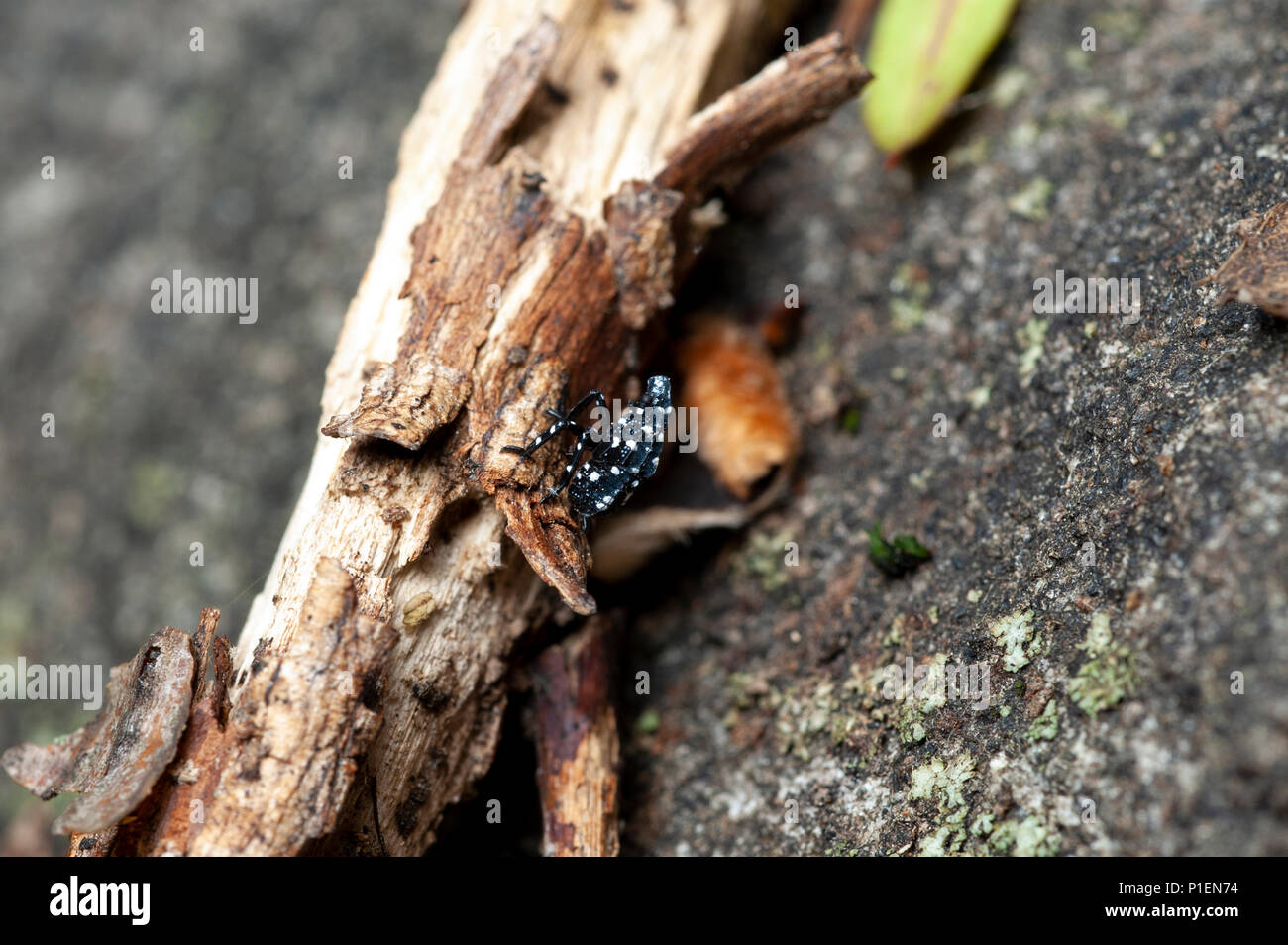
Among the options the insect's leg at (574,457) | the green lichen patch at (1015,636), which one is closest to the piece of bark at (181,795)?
the insect's leg at (574,457)

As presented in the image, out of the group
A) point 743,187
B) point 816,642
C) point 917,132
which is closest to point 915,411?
point 816,642

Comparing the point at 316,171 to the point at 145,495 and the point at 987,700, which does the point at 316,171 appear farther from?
the point at 987,700

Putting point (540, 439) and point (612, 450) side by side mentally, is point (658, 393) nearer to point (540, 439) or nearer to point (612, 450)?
point (612, 450)

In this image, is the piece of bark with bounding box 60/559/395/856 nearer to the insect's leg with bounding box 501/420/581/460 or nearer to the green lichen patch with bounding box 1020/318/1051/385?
the insect's leg with bounding box 501/420/581/460

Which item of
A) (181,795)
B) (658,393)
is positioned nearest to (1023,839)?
(658,393)

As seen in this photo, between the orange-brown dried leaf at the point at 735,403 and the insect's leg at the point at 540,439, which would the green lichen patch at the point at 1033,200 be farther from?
the insect's leg at the point at 540,439

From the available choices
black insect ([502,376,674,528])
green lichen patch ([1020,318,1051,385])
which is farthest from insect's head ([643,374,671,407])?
green lichen patch ([1020,318,1051,385])

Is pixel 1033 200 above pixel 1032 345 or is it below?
above
